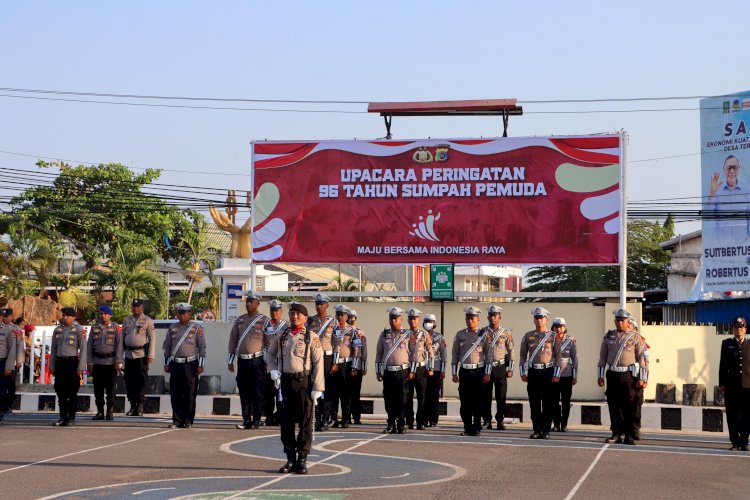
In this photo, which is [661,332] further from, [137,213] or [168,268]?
[168,268]

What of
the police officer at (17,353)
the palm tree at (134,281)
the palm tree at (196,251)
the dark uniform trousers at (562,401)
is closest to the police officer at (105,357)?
the police officer at (17,353)

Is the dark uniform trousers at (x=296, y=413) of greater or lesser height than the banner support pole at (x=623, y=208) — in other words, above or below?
below

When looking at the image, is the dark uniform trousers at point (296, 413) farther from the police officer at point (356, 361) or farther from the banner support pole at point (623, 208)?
the banner support pole at point (623, 208)

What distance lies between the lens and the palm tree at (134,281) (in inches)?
1592

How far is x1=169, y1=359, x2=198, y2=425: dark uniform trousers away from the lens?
1745 centimetres

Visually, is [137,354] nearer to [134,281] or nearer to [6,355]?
[6,355]

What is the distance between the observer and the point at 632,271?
5547 cm

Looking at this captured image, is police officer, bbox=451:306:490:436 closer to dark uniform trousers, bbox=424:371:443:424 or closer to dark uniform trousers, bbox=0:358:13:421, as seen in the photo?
dark uniform trousers, bbox=424:371:443:424

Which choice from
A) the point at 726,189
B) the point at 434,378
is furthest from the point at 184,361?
the point at 726,189

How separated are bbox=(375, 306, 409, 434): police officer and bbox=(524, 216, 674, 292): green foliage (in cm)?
3097

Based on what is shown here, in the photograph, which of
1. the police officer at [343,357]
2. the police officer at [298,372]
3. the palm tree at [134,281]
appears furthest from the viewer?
the palm tree at [134,281]

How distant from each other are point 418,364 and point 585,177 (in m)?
7.67

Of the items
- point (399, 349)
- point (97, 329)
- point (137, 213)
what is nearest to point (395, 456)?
point (399, 349)

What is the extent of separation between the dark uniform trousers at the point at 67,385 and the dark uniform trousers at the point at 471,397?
5940 millimetres
